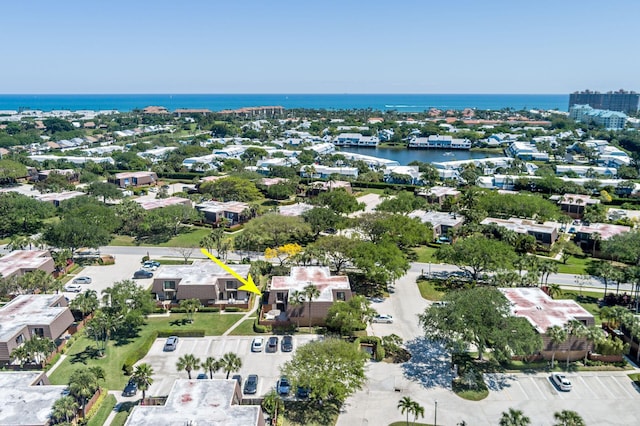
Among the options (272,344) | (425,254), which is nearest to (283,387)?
(272,344)

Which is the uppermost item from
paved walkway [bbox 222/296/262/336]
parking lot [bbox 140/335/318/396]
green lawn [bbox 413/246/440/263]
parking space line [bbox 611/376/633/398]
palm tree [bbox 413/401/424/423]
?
palm tree [bbox 413/401/424/423]

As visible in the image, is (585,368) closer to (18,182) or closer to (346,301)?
(346,301)

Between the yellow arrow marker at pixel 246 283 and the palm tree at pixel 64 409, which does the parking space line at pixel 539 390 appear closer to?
the yellow arrow marker at pixel 246 283

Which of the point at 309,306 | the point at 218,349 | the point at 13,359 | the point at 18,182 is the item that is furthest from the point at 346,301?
the point at 18,182

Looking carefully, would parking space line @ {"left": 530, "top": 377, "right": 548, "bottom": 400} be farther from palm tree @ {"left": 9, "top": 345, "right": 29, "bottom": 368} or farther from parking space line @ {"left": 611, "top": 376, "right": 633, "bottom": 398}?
palm tree @ {"left": 9, "top": 345, "right": 29, "bottom": 368}

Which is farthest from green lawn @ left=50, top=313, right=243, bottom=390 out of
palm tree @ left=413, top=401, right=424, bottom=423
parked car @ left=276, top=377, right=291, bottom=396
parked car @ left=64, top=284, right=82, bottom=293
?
palm tree @ left=413, top=401, right=424, bottom=423

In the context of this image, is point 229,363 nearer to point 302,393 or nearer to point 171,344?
point 302,393
